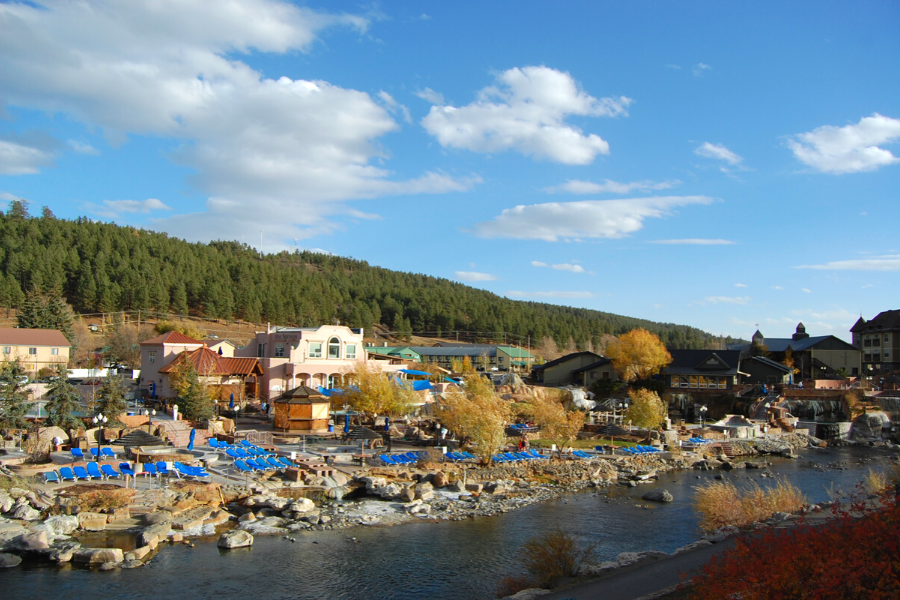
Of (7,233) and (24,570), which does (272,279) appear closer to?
(7,233)

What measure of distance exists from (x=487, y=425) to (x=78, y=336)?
5933 centimetres

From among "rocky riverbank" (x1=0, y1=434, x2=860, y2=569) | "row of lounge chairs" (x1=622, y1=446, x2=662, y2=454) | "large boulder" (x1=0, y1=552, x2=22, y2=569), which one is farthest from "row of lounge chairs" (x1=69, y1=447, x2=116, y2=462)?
"row of lounge chairs" (x1=622, y1=446, x2=662, y2=454)

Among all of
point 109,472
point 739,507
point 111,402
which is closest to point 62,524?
point 109,472

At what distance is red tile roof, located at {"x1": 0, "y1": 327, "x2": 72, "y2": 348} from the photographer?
51478 millimetres

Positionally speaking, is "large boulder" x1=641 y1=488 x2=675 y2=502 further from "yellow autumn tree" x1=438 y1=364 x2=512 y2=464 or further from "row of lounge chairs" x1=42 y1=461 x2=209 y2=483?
"row of lounge chairs" x1=42 y1=461 x2=209 y2=483

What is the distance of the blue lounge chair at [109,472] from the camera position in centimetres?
2138

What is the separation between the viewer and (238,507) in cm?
2106

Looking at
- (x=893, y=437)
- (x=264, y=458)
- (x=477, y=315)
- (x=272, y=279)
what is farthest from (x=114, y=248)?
(x=893, y=437)

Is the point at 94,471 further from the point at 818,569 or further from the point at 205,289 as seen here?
the point at 205,289

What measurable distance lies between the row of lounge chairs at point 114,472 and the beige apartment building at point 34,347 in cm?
3489

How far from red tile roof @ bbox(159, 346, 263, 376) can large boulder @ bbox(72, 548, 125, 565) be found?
2354 centimetres

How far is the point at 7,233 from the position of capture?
99.4 metres

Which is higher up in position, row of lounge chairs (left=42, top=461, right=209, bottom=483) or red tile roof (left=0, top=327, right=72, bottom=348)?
red tile roof (left=0, top=327, right=72, bottom=348)

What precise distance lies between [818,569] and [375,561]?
11983 millimetres
